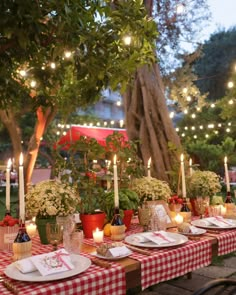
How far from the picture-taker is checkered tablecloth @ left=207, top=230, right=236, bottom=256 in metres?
1.74

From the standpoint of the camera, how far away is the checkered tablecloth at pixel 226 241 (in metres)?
1.74

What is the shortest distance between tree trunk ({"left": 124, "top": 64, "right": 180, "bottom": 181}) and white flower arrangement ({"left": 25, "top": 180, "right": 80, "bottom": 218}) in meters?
1.65

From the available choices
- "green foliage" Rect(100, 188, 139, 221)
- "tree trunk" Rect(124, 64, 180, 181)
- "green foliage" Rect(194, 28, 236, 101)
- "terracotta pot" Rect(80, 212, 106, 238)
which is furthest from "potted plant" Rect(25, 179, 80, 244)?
"green foliage" Rect(194, 28, 236, 101)

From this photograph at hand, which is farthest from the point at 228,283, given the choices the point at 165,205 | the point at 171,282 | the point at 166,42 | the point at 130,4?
the point at 166,42

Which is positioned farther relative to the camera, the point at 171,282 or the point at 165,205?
the point at 171,282

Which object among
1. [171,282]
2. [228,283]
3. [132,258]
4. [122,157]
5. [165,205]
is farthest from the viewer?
[171,282]

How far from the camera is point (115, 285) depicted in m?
1.29

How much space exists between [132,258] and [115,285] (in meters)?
0.17

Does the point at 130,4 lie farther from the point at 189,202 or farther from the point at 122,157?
the point at 189,202

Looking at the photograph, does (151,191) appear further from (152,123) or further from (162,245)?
(152,123)

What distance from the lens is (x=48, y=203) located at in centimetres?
167

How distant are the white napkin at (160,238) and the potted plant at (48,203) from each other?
419 mm

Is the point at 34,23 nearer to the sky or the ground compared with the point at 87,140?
nearer to the sky

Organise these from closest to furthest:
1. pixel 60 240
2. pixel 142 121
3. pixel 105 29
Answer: pixel 60 240, pixel 105 29, pixel 142 121
